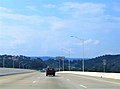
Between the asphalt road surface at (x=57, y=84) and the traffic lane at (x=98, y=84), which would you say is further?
the traffic lane at (x=98, y=84)

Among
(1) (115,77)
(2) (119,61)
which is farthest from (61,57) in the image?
(1) (115,77)

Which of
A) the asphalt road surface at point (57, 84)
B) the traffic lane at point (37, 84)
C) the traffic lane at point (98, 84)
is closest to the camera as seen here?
the traffic lane at point (37, 84)

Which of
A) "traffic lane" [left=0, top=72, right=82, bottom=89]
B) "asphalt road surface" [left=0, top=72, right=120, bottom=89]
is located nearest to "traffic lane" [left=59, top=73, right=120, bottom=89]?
"asphalt road surface" [left=0, top=72, right=120, bottom=89]

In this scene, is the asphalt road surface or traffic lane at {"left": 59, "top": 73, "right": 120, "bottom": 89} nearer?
the asphalt road surface

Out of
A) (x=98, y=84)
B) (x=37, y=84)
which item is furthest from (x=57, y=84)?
(x=98, y=84)

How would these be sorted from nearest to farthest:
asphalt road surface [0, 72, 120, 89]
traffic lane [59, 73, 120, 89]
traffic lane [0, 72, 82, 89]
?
traffic lane [0, 72, 82, 89] < asphalt road surface [0, 72, 120, 89] < traffic lane [59, 73, 120, 89]

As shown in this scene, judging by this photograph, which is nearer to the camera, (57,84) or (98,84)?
(57,84)

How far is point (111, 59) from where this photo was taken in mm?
152625

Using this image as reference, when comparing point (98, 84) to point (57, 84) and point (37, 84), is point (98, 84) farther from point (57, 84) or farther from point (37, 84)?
point (37, 84)

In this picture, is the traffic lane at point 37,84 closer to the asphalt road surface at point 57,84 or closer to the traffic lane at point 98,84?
Answer: the asphalt road surface at point 57,84

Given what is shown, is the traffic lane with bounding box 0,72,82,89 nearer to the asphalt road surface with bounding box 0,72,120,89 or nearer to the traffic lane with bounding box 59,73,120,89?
the asphalt road surface with bounding box 0,72,120,89

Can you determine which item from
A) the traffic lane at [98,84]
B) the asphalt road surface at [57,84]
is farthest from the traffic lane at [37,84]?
the traffic lane at [98,84]

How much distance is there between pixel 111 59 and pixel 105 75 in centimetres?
9763

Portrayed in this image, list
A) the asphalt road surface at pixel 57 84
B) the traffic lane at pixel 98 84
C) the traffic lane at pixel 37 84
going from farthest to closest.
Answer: the traffic lane at pixel 98 84, the asphalt road surface at pixel 57 84, the traffic lane at pixel 37 84
